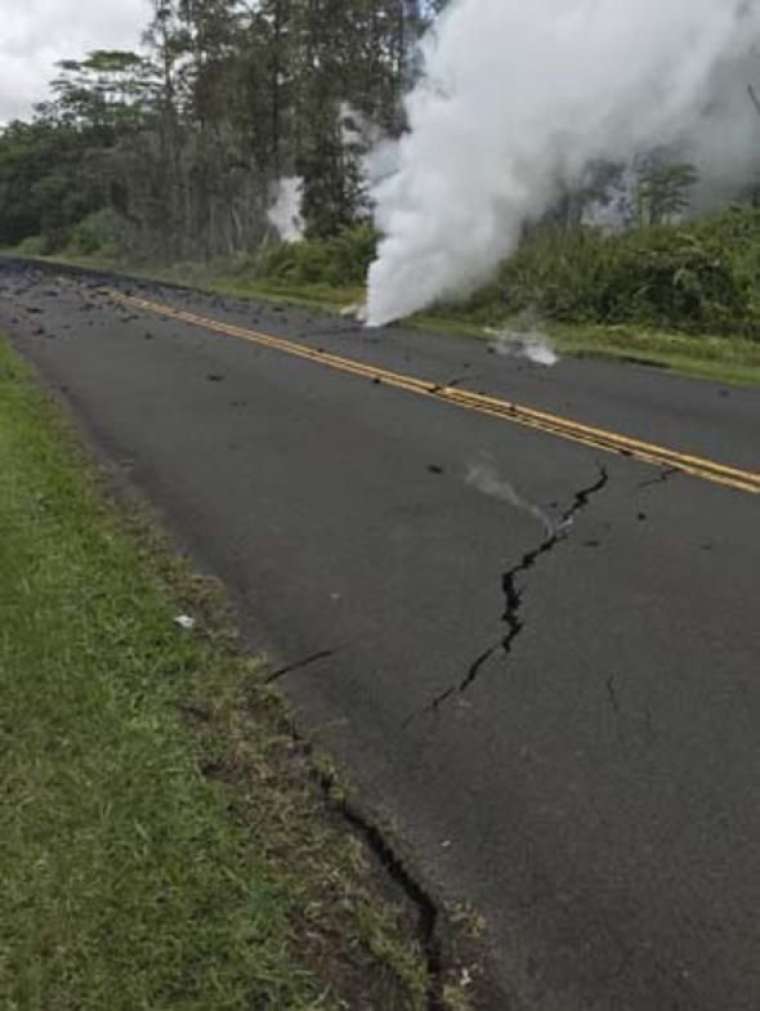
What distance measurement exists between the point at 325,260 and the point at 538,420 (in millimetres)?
18761

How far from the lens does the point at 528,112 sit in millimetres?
15328

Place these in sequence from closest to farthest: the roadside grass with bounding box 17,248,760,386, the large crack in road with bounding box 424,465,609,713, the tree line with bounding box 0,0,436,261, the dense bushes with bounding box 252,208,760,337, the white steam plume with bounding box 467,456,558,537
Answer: the large crack in road with bounding box 424,465,609,713
the white steam plume with bounding box 467,456,558,537
the roadside grass with bounding box 17,248,760,386
the dense bushes with bounding box 252,208,760,337
the tree line with bounding box 0,0,436,261

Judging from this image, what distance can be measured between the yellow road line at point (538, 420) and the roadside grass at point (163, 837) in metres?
3.58

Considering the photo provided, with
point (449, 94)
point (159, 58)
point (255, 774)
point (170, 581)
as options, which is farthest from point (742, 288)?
point (159, 58)

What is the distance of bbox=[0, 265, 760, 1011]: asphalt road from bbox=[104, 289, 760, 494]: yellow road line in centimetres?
16

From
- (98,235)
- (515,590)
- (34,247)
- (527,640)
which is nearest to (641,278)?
(515,590)

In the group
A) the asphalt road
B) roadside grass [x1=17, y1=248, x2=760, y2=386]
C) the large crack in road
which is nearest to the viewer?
the asphalt road

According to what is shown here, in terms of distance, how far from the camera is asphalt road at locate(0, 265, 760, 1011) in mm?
2770

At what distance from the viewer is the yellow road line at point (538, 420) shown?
6.86 meters

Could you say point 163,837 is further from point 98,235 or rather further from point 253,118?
point 98,235

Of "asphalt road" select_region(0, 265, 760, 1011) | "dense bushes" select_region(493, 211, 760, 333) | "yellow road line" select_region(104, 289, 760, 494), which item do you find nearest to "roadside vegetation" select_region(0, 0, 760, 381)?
"dense bushes" select_region(493, 211, 760, 333)

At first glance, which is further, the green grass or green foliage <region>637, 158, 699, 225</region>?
green foliage <region>637, 158, 699, 225</region>

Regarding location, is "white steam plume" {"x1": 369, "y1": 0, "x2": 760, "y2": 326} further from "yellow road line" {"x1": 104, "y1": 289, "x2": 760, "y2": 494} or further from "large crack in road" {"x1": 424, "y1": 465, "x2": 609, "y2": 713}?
"large crack in road" {"x1": 424, "y1": 465, "x2": 609, "y2": 713}

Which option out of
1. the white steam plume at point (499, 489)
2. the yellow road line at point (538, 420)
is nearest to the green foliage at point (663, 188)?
the yellow road line at point (538, 420)
